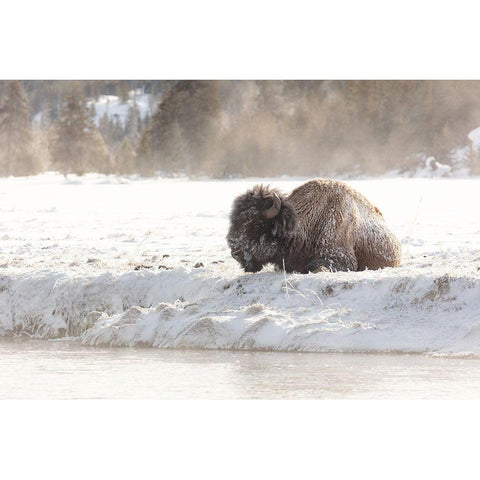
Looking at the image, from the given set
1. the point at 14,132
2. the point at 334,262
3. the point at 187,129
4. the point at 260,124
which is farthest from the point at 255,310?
the point at 14,132

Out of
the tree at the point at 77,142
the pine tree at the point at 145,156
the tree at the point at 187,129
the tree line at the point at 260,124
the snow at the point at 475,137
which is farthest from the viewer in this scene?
the pine tree at the point at 145,156

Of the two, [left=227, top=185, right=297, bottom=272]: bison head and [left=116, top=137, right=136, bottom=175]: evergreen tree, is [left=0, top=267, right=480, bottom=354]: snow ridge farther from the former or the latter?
[left=116, top=137, right=136, bottom=175]: evergreen tree

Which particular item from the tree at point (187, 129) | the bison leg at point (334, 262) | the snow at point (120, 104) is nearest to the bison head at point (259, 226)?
the bison leg at point (334, 262)

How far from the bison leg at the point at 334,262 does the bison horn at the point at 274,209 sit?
0.67 m

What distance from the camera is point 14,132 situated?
17312 mm

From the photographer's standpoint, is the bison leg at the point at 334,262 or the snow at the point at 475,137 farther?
the snow at the point at 475,137

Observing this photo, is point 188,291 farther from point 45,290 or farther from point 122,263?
point 122,263

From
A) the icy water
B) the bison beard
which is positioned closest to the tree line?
the bison beard

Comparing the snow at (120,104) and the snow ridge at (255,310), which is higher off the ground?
the snow at (120,104)

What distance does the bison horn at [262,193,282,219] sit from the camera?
932 cm

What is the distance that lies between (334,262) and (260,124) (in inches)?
275

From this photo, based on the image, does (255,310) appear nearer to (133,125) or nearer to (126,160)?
(133,125)

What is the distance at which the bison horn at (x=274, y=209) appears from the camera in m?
9.32

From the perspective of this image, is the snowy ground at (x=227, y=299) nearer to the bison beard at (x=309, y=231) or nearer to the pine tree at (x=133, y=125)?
the bison beard at (x=309, y=231)
